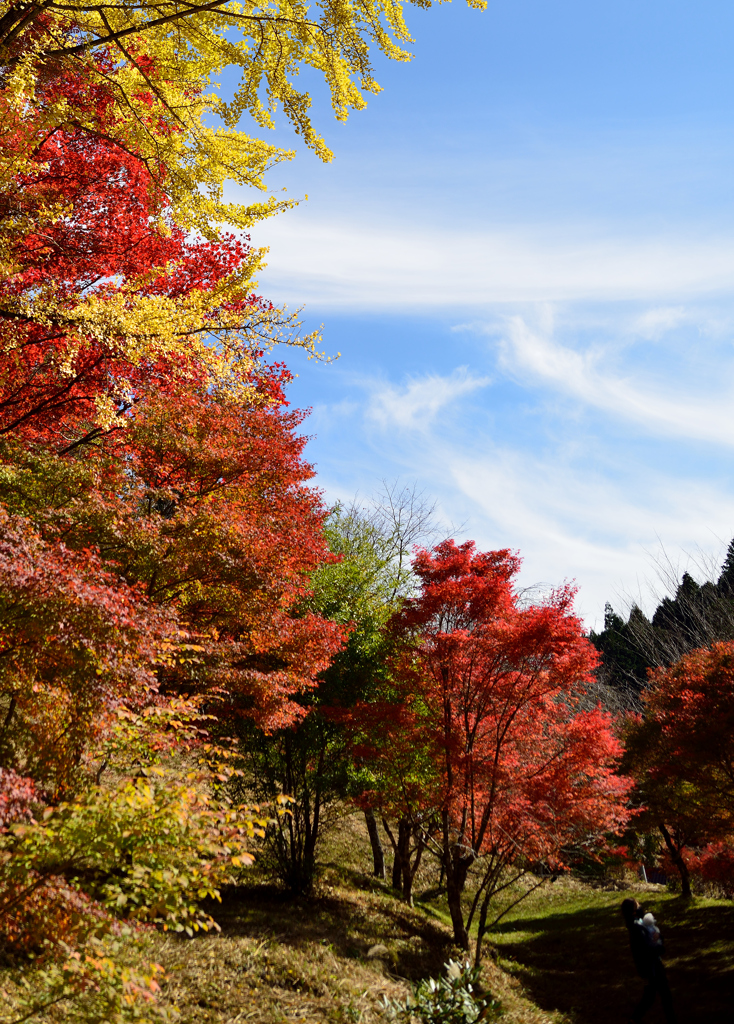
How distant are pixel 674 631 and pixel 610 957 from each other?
71.9ft

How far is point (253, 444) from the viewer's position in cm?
918

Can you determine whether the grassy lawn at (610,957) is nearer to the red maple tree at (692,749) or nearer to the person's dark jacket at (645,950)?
the person's dark jacket at (645,950)

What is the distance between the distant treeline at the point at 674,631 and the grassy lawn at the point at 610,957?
5.31m

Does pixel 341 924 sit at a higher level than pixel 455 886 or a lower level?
lower

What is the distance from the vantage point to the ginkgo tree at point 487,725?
9445mm

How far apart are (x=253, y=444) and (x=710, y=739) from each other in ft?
30.5

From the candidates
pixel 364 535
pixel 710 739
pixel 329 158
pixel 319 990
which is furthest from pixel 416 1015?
pixel 364 535

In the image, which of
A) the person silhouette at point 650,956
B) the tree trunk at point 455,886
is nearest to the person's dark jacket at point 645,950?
the person silhouette at point 650,956

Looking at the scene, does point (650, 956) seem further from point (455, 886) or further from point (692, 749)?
point (692, 749)

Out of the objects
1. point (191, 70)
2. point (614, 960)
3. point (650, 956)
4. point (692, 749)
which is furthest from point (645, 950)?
point (191, 70)

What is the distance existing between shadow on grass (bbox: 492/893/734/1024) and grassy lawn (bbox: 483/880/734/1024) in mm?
14

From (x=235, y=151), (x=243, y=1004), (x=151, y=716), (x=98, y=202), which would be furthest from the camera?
(x=98, y=202)

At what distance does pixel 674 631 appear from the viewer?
30125 millimetres

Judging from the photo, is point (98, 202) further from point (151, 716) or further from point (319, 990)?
point (319, 990)
